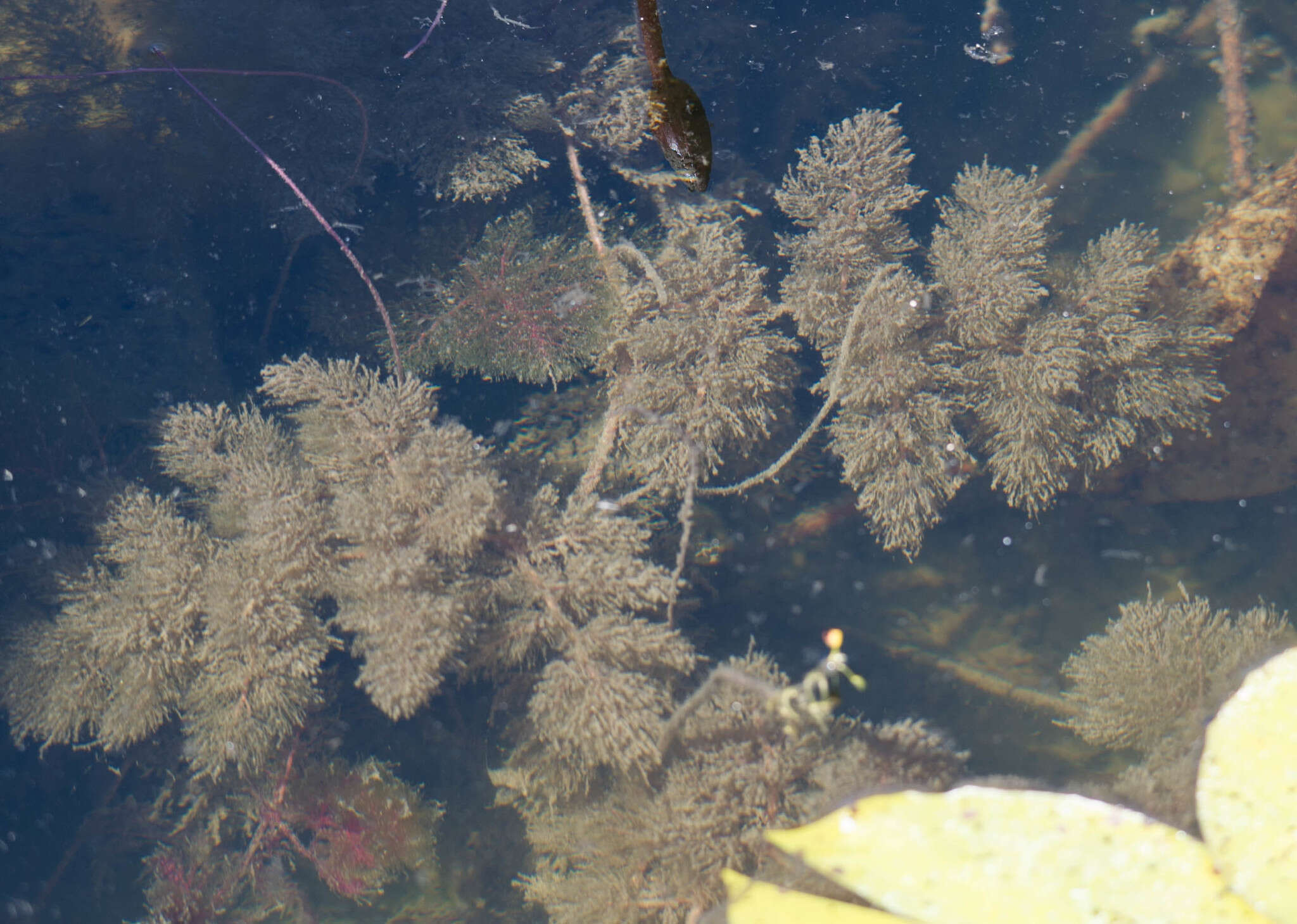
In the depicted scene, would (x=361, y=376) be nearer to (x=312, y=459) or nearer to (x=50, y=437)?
(x=312, y=459)

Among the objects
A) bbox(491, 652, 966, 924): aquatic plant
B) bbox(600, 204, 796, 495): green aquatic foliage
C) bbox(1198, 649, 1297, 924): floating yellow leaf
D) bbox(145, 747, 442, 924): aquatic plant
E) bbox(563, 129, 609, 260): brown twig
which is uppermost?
bbox(563, 129, 609, 260): brown twig

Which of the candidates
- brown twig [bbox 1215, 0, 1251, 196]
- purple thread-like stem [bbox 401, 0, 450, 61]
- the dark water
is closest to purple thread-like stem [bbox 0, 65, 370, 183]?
the dark water

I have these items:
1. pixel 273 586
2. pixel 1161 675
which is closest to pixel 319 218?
pixel 273 586

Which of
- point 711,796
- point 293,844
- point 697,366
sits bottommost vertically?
point 293,844

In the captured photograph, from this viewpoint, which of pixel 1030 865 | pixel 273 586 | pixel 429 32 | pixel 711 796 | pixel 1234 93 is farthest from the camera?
pixel 1234 93

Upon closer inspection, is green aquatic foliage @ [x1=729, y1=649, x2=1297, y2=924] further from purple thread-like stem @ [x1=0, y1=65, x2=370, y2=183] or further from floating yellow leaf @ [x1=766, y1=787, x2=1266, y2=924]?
purple thread-like stem @ [x1=0, y1=65, x2=370, y2=183]

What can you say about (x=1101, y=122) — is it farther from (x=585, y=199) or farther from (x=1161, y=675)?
(x=1161, y=675)

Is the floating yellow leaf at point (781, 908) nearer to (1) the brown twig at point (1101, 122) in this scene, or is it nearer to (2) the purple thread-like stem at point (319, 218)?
(2) the purple thread-like stem at point (319, 218)
